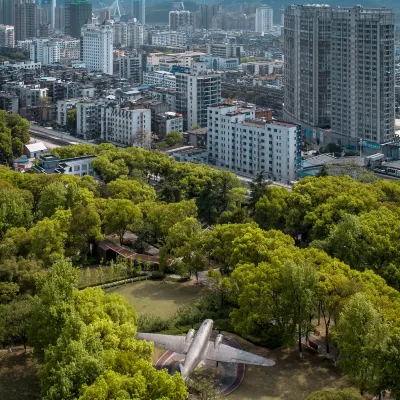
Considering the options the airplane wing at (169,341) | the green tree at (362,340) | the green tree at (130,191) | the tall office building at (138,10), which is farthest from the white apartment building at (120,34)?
the green tree at (362,340)

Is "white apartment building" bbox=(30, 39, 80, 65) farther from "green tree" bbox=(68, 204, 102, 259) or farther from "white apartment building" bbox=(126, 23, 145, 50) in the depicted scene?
"green tree" bbox=(68, 204, 102, 259)

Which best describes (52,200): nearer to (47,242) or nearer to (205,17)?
(47,242)

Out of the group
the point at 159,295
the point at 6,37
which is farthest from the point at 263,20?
the point at 159,295

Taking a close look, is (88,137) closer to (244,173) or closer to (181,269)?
(244,173)

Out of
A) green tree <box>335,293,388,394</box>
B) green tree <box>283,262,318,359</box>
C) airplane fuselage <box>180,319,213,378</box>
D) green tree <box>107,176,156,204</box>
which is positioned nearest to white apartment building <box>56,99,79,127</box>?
green tree <box>107,176,156,204</box>

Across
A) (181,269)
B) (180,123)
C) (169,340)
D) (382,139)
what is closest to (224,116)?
(180,123)
